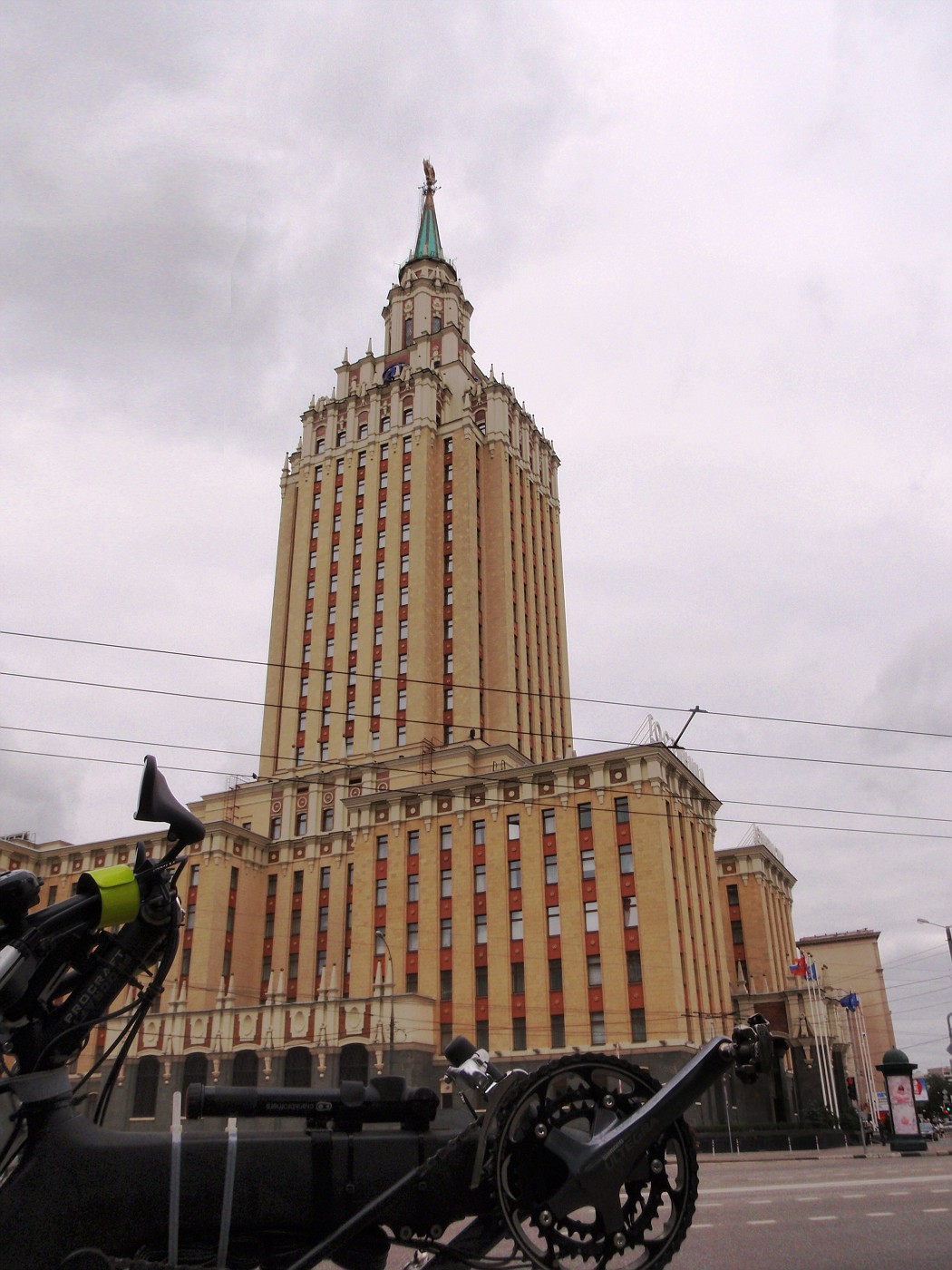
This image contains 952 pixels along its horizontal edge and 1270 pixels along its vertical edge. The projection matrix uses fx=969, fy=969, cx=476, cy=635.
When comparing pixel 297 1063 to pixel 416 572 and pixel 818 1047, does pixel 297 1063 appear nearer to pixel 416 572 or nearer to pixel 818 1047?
pixel 818 1047

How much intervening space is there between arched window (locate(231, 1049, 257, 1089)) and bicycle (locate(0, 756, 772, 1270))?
53.9 m

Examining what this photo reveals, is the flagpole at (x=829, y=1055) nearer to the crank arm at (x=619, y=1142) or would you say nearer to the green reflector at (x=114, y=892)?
the crank arm at (x=619, y=1142)

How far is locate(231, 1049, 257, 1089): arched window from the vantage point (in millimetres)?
53688

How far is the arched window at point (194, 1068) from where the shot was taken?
54.4 metres

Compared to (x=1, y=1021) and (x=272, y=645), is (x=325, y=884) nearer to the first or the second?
(x=272, y=645)

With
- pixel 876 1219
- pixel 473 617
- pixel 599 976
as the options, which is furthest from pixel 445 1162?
pixel 473 617

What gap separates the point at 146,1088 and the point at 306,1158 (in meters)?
58.1

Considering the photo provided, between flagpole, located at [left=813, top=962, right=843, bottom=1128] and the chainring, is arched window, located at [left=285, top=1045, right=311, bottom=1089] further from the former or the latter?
the chainring

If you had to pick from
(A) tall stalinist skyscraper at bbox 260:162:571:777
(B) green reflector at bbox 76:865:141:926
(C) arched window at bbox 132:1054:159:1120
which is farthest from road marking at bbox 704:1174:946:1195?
(C) arched window at bbox 132:1054:159:1120

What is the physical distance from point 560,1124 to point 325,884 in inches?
2232

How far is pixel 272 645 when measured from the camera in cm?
7294

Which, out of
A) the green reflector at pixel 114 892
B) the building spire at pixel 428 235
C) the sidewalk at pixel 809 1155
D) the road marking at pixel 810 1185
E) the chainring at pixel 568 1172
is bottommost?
the sidewalk at pixel 809 1155

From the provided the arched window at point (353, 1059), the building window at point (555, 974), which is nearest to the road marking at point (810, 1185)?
the building window at point (555, 974)

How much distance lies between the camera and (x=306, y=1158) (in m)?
5.05
